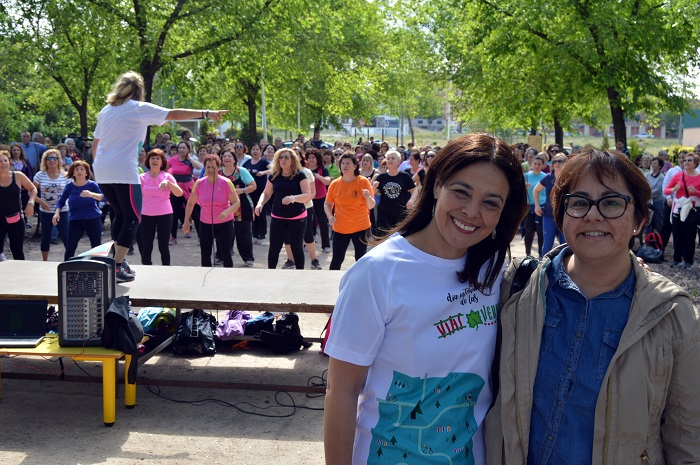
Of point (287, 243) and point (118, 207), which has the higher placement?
point (118, 207)

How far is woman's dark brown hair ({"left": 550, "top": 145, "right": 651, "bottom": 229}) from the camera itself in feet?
7.58

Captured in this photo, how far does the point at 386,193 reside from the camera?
10750 millimetres

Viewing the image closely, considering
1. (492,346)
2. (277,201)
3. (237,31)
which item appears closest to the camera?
(492,346)

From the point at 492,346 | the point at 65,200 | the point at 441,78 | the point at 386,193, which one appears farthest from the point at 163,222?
the point at 441,78

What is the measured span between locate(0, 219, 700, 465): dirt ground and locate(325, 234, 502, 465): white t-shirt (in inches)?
120

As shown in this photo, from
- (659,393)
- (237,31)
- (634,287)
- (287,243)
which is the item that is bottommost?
(287,243)

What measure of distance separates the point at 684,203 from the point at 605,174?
11.2 metres

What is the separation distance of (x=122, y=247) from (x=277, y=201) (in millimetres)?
3771

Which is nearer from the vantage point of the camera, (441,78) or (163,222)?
(163,222)

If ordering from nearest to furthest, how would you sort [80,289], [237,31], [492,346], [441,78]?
[492,346], [80,289], [237,31], [441,78]

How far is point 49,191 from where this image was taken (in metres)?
12.4

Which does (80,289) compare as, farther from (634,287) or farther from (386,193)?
(386,193)

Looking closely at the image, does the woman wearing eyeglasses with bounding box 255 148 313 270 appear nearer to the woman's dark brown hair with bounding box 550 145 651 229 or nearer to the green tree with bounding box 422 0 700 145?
the woman's dark brown hair with bounding box 550 145 651 229

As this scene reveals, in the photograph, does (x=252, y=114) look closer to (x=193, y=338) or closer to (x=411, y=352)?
(x=193, y=338)
